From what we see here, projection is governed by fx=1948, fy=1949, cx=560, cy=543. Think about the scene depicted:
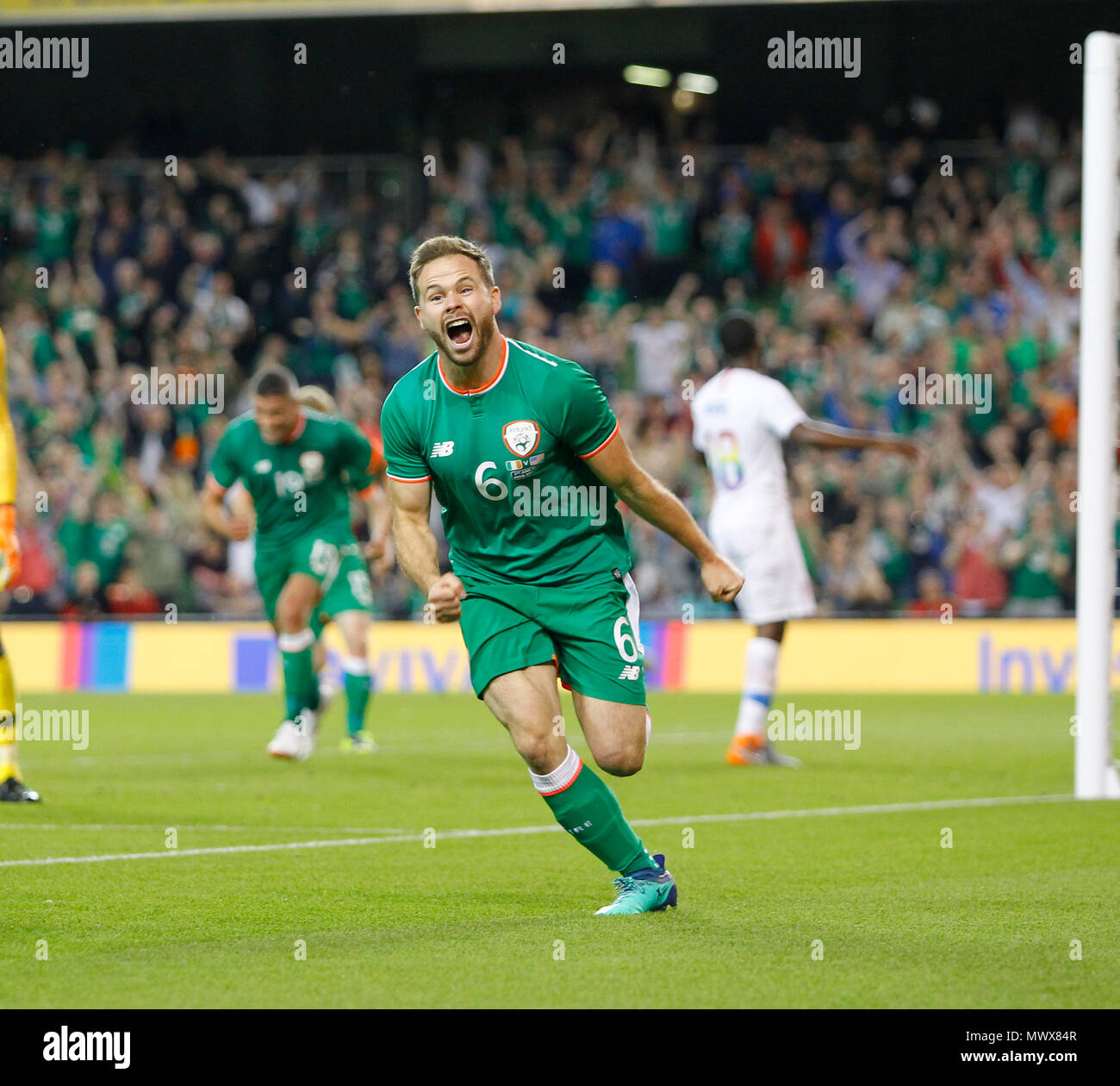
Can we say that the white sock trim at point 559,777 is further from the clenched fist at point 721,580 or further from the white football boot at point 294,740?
the white football boot at point 294,740

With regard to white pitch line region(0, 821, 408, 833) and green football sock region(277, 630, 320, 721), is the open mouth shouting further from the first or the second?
green football sock region(277, 630, 320, 721)

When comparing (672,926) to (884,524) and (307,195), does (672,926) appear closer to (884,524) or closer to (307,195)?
(884,524)

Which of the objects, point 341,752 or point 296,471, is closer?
point 296,471

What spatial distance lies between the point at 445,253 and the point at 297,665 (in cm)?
621

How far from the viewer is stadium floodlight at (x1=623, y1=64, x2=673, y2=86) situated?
984 inches

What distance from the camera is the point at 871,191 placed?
23.3 meters

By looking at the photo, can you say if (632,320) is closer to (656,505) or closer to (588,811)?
(656,505)

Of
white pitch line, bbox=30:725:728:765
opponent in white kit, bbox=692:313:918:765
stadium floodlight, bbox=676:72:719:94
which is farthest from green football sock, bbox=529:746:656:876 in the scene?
stadium floodlight, bbox=676:72:719:94

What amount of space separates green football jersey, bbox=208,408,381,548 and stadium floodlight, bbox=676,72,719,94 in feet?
45.4

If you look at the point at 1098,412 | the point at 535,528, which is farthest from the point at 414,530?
the point at 1098,412

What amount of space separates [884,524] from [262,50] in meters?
11.2

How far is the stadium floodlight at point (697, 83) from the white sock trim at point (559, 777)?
19784 millimetres

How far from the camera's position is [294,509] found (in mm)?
12281
